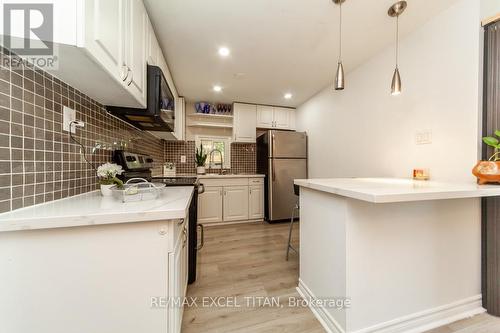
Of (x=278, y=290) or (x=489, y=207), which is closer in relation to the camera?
(x=489, y=207)

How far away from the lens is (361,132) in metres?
2.21

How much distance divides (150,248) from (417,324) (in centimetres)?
164

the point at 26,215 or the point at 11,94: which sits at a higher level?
the point at 11,94

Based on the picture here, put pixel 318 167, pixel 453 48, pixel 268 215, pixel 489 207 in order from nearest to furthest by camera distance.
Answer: pixel 489 207 → pixel 453 48 → pixel 318 167 → pixel 268 215

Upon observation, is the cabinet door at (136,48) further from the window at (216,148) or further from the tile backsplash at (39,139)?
the window at (216,148)

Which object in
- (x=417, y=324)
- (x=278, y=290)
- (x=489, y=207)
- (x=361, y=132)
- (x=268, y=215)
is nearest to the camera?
(x=417, y=324)

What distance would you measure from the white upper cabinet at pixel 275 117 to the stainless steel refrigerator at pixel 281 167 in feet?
1.27

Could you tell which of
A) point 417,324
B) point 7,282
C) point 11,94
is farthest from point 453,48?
point 7,282

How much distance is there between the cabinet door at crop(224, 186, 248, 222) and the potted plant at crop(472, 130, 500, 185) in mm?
2676

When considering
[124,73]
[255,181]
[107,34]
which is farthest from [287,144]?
[107,34]

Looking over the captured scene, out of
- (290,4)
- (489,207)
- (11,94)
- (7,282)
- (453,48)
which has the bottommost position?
(7,282)

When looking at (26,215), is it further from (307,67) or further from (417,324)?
(307,67)

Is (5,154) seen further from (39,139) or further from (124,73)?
(124,73)

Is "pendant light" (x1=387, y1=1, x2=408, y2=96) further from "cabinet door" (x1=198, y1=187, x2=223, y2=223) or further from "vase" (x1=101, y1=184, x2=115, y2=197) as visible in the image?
"cabinet door" (x1=198, y1=187, x2=223, y2=223)
